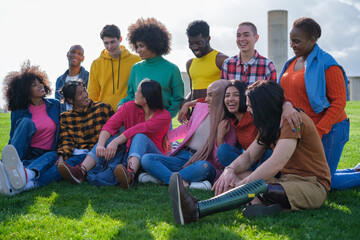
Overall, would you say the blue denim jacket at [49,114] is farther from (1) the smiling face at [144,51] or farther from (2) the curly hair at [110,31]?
(1) the smiling face at [144,51]

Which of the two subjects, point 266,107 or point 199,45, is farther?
point 199,45

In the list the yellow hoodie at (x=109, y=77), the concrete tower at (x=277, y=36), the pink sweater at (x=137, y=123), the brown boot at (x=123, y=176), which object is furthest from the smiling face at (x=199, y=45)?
the concrete tower at (x=277, y=36)

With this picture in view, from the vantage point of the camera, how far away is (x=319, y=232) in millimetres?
2877

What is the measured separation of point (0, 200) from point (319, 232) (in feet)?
10.5

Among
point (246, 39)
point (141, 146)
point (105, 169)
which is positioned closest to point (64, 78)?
point (105, 169)

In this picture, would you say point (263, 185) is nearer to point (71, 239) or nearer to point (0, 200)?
point (71, 239)

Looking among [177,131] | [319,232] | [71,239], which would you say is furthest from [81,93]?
[319,232]

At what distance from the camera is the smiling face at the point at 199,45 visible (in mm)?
5316

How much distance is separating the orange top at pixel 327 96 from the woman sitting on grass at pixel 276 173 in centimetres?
53

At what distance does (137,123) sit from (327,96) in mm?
2468

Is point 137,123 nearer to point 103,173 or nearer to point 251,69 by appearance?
point 103,173

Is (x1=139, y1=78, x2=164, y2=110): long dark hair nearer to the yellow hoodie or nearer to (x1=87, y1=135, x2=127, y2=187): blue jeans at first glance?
(x1=87, y1=135, x2=127, y2=187): blue jeans

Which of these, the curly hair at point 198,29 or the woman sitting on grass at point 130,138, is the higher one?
the curly hair at point 198,29

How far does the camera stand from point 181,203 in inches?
117
